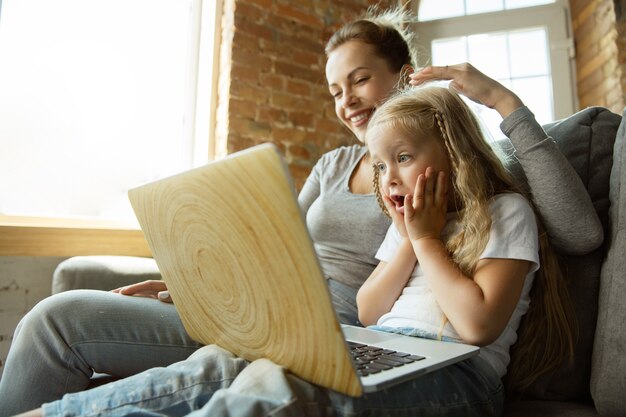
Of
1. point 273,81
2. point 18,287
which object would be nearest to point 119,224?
point 18,287

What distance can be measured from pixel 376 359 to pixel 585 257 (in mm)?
488

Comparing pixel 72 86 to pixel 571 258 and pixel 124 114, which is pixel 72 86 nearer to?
pixel 124 114

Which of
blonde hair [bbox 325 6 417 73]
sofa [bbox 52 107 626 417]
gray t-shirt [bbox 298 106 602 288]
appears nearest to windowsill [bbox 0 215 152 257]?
gray t-shirt [bbox 298 106 602 288]

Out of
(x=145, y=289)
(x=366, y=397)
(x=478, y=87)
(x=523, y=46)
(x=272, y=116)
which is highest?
(x=523, y=46)

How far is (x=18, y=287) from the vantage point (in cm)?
187

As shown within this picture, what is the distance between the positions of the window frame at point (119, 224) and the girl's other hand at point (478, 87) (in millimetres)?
1455

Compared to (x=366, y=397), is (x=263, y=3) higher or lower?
higher

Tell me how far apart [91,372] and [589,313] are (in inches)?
34.9

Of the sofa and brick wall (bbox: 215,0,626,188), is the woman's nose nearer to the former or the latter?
the sofa

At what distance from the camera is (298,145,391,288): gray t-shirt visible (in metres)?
1.14

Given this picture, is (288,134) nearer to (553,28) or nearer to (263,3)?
(263,3)

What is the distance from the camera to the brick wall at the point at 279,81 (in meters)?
2.33

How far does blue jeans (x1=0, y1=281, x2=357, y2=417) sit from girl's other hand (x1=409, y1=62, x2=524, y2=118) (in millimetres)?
722

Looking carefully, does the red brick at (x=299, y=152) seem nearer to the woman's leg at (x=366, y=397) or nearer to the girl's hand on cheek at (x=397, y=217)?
the girl's hand on cheek at (x=397, y=217)
